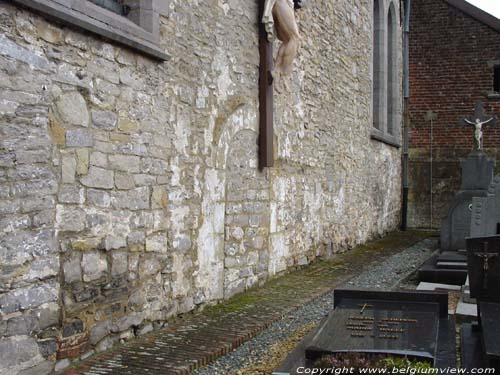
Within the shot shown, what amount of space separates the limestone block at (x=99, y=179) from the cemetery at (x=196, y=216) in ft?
0.04

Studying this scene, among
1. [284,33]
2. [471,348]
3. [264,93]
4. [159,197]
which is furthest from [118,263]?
[284,33]

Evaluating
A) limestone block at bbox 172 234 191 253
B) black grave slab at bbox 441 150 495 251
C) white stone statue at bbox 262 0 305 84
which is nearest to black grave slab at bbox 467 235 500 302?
limestone block at bbox 172 234 191 253

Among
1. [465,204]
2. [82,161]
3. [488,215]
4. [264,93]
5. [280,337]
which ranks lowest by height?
[280,337]

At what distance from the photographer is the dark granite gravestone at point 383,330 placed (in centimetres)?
365

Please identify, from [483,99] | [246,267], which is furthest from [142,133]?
[483,99]

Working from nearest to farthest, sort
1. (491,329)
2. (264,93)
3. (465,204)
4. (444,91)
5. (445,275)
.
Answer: (491,329)
(264,93)
(445,275)
(465,204)
(444,91)

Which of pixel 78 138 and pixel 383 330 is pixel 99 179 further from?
pixel 383 330

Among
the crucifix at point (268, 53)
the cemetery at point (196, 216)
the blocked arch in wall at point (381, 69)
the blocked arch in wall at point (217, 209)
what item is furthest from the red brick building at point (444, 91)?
the blocked arch in wall at point (217, 209)

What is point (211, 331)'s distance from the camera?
5055 mm

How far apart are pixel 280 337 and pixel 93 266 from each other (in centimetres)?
172

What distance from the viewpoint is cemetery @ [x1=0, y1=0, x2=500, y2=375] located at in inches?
148

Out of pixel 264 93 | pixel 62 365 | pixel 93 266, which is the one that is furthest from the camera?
pixel 264 93

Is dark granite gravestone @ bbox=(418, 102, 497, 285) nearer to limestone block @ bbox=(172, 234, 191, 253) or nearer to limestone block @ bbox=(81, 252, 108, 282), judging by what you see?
limestone block @ bbox=(172, 234, 191, 253)

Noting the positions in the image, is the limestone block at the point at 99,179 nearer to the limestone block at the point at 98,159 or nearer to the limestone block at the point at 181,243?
the limestone block at the point at 98,159
